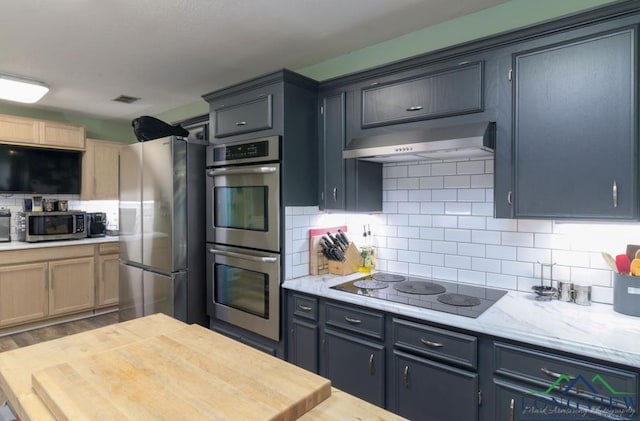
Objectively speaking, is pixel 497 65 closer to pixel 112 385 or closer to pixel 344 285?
pixel 344 285

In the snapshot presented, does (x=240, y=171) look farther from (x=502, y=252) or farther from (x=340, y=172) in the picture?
(x=502, y=252)

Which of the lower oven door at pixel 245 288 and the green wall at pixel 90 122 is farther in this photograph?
the green wall at pixel 90 122

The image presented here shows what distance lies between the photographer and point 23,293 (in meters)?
3.78

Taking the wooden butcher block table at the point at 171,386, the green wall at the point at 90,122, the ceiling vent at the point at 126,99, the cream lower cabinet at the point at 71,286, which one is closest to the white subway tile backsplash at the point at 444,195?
the wooden butcher block table at the point at 171,386

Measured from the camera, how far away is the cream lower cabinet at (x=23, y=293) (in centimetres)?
367

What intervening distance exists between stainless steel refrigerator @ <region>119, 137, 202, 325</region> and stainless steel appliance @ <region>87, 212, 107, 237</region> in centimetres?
180

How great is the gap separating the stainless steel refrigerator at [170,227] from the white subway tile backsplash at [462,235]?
35.9 inches

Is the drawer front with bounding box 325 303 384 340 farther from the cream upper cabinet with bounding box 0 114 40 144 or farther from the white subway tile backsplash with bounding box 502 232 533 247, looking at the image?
the cream upper cabinet with bounding box 0 114 40 144

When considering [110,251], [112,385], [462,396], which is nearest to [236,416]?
[112,385]

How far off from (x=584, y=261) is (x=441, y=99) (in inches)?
44.7

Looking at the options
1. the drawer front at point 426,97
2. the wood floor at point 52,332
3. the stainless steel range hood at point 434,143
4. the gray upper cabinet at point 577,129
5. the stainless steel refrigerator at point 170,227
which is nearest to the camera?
the gray upper cabinet at point 577,129

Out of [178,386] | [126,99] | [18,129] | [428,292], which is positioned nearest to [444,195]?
[428,292]

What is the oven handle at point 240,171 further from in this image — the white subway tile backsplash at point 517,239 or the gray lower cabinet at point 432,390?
the white subway tile backsplash at point 517,239

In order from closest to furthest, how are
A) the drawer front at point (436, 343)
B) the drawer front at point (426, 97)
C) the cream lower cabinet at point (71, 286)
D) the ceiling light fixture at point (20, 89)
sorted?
1. the drawer front at point (436, 343)
2. the drawer front at point (426, 97)
3. the ceiling light fixture at point (20, 89)
4. the cream lower cabinet at point (71, 286)
